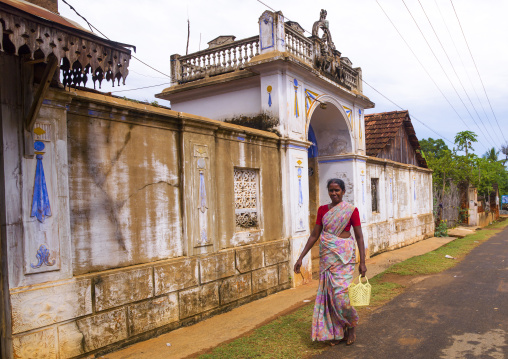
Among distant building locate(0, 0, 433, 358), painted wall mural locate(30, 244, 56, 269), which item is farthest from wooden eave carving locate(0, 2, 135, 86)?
painted wall mural locate(30, 244, 56, 269)

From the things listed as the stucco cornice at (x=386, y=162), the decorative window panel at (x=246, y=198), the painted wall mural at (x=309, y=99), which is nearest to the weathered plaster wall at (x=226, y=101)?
the painted wall mural at (x=309, y=99)

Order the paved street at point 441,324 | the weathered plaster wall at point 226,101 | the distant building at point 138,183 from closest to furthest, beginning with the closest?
the distant building at point 138,183
the paved street at point 441,324
the weathered plaster wall at point 226,101

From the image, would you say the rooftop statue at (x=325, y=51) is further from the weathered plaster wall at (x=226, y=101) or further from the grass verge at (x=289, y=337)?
the grass verge at (x=289, y=337)

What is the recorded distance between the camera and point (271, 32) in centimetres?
866

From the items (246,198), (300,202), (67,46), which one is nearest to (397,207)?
(300,202)

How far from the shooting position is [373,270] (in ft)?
34.3

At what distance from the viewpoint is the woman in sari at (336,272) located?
4.64 m

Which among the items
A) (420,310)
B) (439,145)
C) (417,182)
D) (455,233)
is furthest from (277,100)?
(439,145)

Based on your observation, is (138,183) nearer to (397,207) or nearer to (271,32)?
(271,32)

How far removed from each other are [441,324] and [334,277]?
190cm

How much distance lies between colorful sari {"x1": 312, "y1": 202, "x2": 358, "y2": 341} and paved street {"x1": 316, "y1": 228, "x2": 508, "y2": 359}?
243mm

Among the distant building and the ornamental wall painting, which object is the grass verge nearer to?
the distant building

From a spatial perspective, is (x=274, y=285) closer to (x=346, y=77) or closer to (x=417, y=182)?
(x=346, y=77)

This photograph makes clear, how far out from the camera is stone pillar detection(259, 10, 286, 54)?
8609mm
